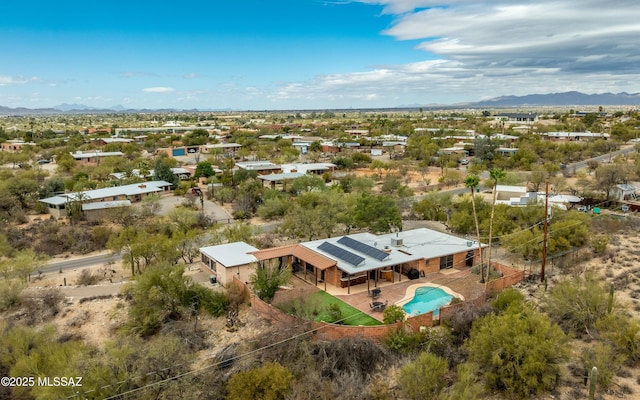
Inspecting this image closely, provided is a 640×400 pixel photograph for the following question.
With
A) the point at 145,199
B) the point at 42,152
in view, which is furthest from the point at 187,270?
the point at 42,152

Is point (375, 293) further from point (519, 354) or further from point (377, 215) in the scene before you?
point (377, 215)

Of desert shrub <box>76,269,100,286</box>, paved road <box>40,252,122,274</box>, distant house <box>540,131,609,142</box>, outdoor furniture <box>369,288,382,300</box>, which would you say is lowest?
paved road <box>40,252,122,274</box>

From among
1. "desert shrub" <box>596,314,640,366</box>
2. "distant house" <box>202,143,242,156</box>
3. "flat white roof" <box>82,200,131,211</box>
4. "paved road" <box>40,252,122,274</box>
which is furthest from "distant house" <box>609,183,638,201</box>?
"distant house" <box>202,143,242,156</box>

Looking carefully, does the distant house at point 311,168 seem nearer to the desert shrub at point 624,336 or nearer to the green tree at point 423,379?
the desert shrub at point 624,336

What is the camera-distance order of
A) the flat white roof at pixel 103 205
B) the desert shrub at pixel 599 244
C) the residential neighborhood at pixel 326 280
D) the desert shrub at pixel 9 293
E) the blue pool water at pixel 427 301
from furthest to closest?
1. the flat white roof at pixel 103 205
2. the desert shrub at pixel 599 244
3. the desert shrub at pixel 9 293
4. the blue pool water at pixel 427 301
5. the residential neighborhood at pixel 326 280

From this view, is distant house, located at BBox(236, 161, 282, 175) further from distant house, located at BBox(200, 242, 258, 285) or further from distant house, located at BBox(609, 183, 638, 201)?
distant house, located at BBox(609, 183, 638, 201)

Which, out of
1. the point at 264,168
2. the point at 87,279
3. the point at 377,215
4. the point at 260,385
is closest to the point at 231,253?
the point at 87,279

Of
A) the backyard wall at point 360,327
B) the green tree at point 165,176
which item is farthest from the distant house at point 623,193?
the green tree at point 165,176
